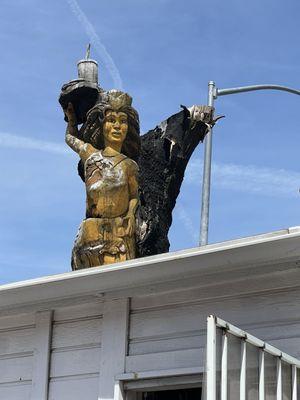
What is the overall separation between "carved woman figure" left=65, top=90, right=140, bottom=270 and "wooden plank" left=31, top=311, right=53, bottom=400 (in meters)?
0.98

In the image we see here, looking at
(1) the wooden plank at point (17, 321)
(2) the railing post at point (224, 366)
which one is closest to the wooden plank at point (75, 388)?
(1) the wooden plank at point (17, 321)

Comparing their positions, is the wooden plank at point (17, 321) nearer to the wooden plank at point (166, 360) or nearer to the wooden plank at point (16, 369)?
the wooden plank at point (16, 369)

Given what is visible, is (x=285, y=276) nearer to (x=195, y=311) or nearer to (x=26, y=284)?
(x=195, y=311)

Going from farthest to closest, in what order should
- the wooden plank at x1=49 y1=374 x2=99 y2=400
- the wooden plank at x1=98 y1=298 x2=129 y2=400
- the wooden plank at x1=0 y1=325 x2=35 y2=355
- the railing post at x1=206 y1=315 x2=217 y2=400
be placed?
the wooden plank at x1=0 y1=325 x2=35 y2=355
the wooden plank at x1=49 y1=374 x2=99 y2=400
the wooden plank at x1=98 y1=298 x2=129 y2=400
the railing post at x1=206 y1=315 x2=217 y2=400

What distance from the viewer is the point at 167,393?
7039 millimetres

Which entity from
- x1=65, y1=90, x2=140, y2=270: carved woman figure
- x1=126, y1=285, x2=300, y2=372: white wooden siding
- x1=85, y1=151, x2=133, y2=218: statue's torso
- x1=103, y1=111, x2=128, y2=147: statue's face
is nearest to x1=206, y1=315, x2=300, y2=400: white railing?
x1=126, y1=285, x2=300, y2=372: white wooden siding

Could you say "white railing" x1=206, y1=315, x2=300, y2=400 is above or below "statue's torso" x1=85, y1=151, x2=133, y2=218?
below

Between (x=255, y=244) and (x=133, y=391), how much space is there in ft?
4.83

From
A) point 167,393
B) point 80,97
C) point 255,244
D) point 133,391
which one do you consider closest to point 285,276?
point 255,244

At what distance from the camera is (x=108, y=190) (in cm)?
782

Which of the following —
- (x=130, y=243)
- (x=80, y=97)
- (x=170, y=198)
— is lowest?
(x=130, y=243)

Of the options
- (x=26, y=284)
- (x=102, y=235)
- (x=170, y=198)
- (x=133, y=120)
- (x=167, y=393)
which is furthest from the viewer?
(x=170, y=198)

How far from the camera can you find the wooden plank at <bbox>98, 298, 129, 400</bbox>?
20.5 feet

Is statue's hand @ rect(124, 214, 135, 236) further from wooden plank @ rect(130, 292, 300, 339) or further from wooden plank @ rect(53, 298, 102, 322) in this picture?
wooden plank @ rect(130, 292, 300, 339)
